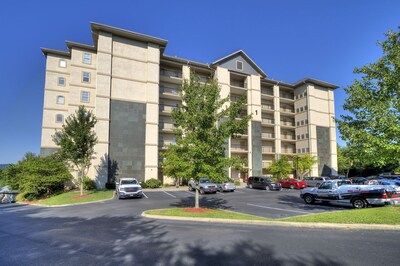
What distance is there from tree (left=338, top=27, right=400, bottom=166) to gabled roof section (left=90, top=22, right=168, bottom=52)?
93.1ft

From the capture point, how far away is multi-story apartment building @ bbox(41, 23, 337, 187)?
31.0m

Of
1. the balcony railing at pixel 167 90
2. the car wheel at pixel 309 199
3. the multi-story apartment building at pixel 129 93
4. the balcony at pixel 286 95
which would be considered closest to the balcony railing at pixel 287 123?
the balcony at pixel 286 95

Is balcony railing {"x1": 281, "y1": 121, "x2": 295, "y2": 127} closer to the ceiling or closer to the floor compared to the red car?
closer to the ceiling

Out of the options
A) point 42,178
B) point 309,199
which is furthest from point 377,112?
point 42,178

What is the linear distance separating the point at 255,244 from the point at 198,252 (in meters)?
1.87

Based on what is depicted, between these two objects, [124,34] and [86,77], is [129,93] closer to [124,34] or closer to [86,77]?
[86,77]

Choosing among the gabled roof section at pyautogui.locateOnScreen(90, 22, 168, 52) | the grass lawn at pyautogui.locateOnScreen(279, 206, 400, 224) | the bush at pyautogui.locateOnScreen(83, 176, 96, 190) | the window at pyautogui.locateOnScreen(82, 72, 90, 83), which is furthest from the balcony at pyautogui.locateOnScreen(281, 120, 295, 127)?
the grass lawn at pyautogui.locateOnScreen(279, 206, 400, 224)

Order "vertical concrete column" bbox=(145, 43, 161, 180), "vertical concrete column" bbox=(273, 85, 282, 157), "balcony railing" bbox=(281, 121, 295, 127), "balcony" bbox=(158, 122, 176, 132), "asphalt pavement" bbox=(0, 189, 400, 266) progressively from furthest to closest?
"balcony railing" bbox=(281, 121, 295, 127), "vertical concrete column" bbox=(273, 85, 282, 157), "balcony" bbox=(158, 122, 176, 132), "vertical concrete column" bbox=(145, 43, 161, 180), "asphalt pavement" bbox=(0, 189, 400, 266)

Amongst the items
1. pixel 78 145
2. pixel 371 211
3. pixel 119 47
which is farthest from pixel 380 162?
pixel 119 47

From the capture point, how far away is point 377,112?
10984 mm

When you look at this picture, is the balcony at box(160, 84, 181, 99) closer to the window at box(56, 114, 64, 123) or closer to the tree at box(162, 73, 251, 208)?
the window at box(56, 114, 64, 123)

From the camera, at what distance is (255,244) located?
22.9ft

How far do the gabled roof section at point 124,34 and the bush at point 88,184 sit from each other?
20315 mm

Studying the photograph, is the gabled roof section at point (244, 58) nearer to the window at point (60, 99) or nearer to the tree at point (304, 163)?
the tree at point (304, 163)
